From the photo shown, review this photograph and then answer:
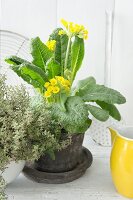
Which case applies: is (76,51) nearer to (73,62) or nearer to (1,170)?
(73,62)

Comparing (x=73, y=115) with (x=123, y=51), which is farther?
(x=123, y=51)

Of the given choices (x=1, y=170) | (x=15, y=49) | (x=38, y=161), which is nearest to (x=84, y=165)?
(x=38, y=161)

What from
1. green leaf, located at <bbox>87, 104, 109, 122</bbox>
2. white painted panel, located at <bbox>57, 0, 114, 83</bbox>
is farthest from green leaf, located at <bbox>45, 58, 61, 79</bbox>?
white painted panel, located at <bbox>57, 0, 114, 83</bbox>

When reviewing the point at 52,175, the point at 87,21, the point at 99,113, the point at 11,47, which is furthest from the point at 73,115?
the point at 11,47

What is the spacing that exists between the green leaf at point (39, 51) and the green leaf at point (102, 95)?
14cm

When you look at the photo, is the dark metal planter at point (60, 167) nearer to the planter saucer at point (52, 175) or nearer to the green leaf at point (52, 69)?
the planter saucer at point (52, 175)

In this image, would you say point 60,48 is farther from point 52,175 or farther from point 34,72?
point 52,175

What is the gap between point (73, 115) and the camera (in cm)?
88

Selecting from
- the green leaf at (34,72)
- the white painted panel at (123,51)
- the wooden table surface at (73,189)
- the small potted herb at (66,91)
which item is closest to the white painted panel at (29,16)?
the white painted panel at (123,51)

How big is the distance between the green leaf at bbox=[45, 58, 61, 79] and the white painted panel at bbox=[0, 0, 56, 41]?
21.8 inches

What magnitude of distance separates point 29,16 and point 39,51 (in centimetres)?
55

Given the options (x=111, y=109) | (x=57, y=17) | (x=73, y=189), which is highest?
(x=57, y=17)

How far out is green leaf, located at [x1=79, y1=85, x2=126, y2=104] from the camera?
3.03 feet

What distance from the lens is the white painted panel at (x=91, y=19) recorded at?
4.69 feet
